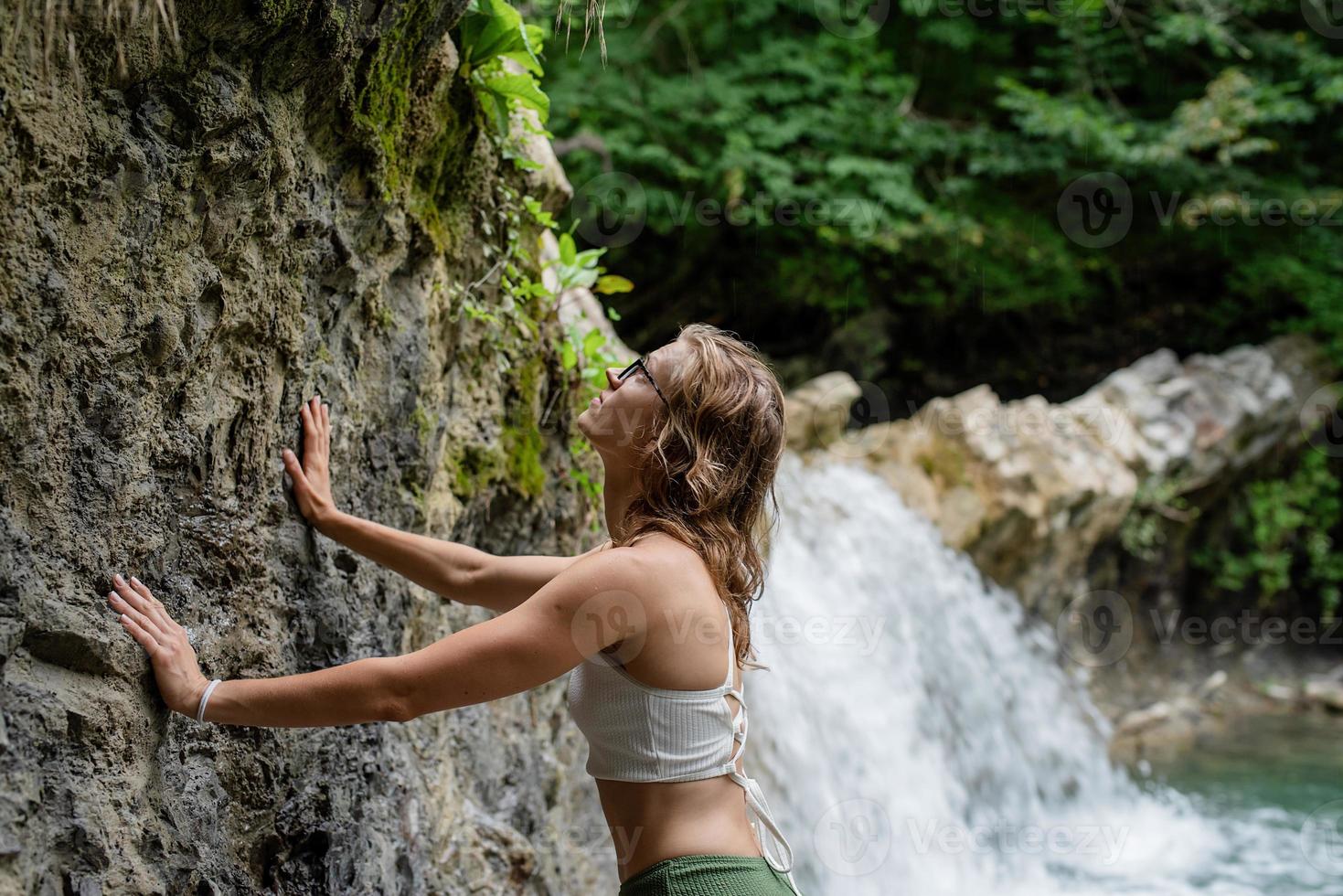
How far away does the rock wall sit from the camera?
158 cm

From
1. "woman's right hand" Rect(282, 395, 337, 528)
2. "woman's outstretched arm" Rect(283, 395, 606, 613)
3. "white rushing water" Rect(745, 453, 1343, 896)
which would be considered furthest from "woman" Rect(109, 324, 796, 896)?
"white rushing water" Rect(745, 453, 1343, 896)

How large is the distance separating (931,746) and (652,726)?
4654 millimetres

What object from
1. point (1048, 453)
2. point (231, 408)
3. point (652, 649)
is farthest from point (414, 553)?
point (1048, 453)

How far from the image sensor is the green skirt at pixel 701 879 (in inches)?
67.0

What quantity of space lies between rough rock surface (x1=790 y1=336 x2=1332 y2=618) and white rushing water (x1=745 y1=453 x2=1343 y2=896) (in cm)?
26

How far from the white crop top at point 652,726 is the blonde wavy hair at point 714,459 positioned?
158 mm

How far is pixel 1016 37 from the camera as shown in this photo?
1045 cm

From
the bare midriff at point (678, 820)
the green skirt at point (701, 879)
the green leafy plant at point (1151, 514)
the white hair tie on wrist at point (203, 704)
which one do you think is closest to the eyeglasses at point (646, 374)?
the bare midriff at point (678, 820)

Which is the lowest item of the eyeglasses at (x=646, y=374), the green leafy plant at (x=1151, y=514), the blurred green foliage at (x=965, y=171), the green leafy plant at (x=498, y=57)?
the green leafy plant at (x=1151, y=514)

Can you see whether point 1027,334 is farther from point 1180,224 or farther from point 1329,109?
point 1329,109

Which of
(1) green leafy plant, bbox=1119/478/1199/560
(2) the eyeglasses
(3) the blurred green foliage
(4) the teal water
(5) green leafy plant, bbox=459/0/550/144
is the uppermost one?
(5) green leafy plant, bbox=459/0/550/144

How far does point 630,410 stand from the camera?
6.46 ft

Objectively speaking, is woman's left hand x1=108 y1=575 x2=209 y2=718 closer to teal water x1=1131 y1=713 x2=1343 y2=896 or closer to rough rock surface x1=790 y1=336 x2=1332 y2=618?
rough rock surface x1=790 y1=336 x2=1332 y2=618

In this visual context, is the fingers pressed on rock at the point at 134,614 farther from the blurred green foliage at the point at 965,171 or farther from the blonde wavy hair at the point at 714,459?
the blurred green foliage at the point at 965,171
